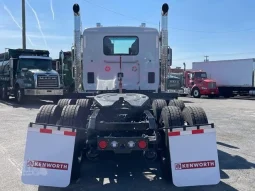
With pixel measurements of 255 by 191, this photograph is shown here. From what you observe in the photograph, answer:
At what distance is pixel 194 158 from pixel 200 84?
77.8 feet

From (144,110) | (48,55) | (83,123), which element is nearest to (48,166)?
(83,123)

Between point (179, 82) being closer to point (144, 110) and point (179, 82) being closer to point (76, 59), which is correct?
point (76, 59)

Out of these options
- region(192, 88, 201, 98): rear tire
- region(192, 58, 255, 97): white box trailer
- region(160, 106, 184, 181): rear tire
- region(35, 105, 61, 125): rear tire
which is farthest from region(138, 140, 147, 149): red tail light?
region(192, 58, 255, 97): white box trailer

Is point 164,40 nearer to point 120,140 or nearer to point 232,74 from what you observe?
point 120,140

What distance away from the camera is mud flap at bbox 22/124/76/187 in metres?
4.10

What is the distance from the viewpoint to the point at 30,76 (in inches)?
696

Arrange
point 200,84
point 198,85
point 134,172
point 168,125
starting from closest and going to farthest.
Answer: point 168,125
point 134,172
point 200,84
point 198,85

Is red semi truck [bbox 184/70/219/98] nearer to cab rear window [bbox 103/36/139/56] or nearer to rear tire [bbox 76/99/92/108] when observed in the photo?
cab rear window [bbox 103/36/139/56]

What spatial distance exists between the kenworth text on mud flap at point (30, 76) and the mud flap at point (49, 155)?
1402 cm

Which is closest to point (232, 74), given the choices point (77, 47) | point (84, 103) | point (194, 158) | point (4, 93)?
point (4, 93)

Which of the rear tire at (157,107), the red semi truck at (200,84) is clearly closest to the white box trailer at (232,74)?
the red semi truck at (200,84)

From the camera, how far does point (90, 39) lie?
6.98 m

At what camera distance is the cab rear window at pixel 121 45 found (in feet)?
22.9

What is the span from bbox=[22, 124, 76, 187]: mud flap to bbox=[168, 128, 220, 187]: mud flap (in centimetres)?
148
